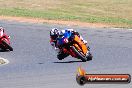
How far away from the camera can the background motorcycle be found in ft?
75.2

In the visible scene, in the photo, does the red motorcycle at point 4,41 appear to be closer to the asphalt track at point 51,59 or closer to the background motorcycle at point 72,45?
the asphalt track at point 51,59

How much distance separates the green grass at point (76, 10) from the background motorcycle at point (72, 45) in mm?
19779

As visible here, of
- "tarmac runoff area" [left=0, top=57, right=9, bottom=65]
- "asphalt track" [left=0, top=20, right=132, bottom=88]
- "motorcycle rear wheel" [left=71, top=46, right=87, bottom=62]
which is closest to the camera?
"asphalt track" [left=0, top=20, right=132, bottom=88]

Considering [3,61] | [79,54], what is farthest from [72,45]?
[3,61]

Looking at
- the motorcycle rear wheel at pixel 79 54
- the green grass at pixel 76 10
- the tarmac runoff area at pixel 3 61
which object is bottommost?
the green grass at pixel 76 10

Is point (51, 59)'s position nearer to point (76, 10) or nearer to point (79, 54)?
point (79, 54)

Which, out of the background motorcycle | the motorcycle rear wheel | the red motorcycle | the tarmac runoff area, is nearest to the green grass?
the red motorcycle

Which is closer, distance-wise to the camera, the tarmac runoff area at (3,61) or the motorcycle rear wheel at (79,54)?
the motorcycle rear wheel at (79,54)

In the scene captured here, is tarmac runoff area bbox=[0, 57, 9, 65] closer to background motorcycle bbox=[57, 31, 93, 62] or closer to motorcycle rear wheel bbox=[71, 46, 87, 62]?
background motorcycle bbox=[57, 31, 93, 62]

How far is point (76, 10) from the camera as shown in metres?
55.4

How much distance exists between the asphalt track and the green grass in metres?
6.38

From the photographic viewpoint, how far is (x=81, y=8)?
187 ft

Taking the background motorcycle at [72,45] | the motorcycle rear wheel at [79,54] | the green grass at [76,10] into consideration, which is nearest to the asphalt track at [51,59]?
the motorcycle rear wheel at [79,54]

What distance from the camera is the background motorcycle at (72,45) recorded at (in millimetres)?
22922
